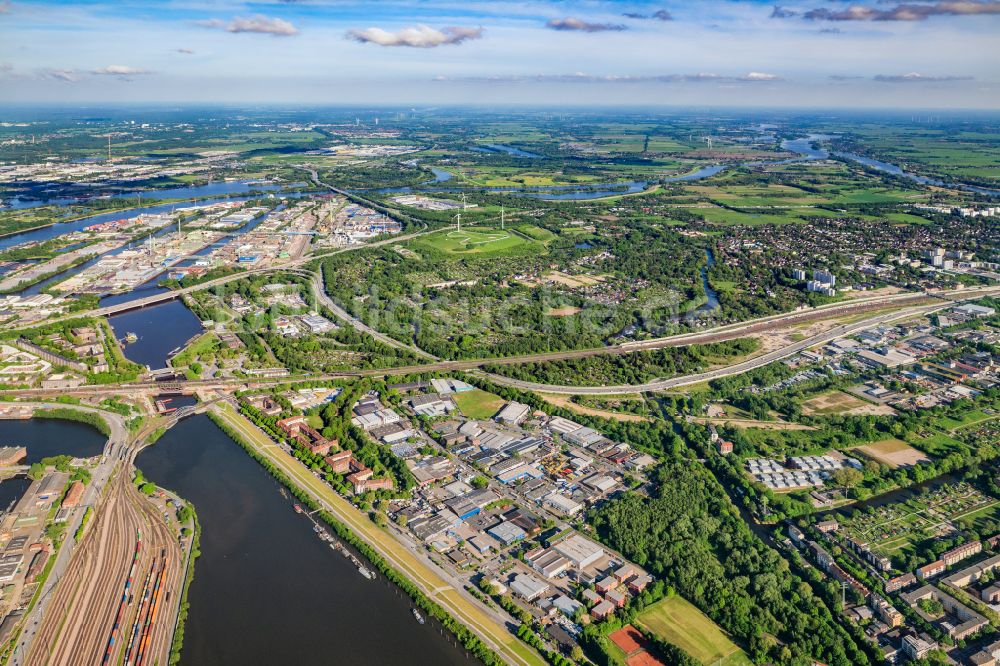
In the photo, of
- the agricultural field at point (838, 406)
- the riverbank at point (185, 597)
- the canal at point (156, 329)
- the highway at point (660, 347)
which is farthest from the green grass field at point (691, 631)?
the canal at point (156, 329)

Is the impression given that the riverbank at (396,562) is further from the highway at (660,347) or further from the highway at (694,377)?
the highway at (694,377)

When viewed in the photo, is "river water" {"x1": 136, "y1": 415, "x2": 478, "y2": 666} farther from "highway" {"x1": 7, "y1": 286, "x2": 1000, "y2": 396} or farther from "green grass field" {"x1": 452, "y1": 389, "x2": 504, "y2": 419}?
"green grass field" {"x1": 452, "y1": 389, "x2": 504, "y2": 419}

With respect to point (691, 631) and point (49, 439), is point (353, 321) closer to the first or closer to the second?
point (49, 439)

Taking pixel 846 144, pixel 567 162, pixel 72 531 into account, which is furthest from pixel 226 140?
pixel 72 531

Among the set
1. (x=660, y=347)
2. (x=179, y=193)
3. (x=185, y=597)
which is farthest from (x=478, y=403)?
(x=179, y=193)

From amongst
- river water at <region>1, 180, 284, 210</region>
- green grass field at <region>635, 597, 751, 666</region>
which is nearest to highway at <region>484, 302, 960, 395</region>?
green grass field at <region>635, 597, 751, 666</region>
